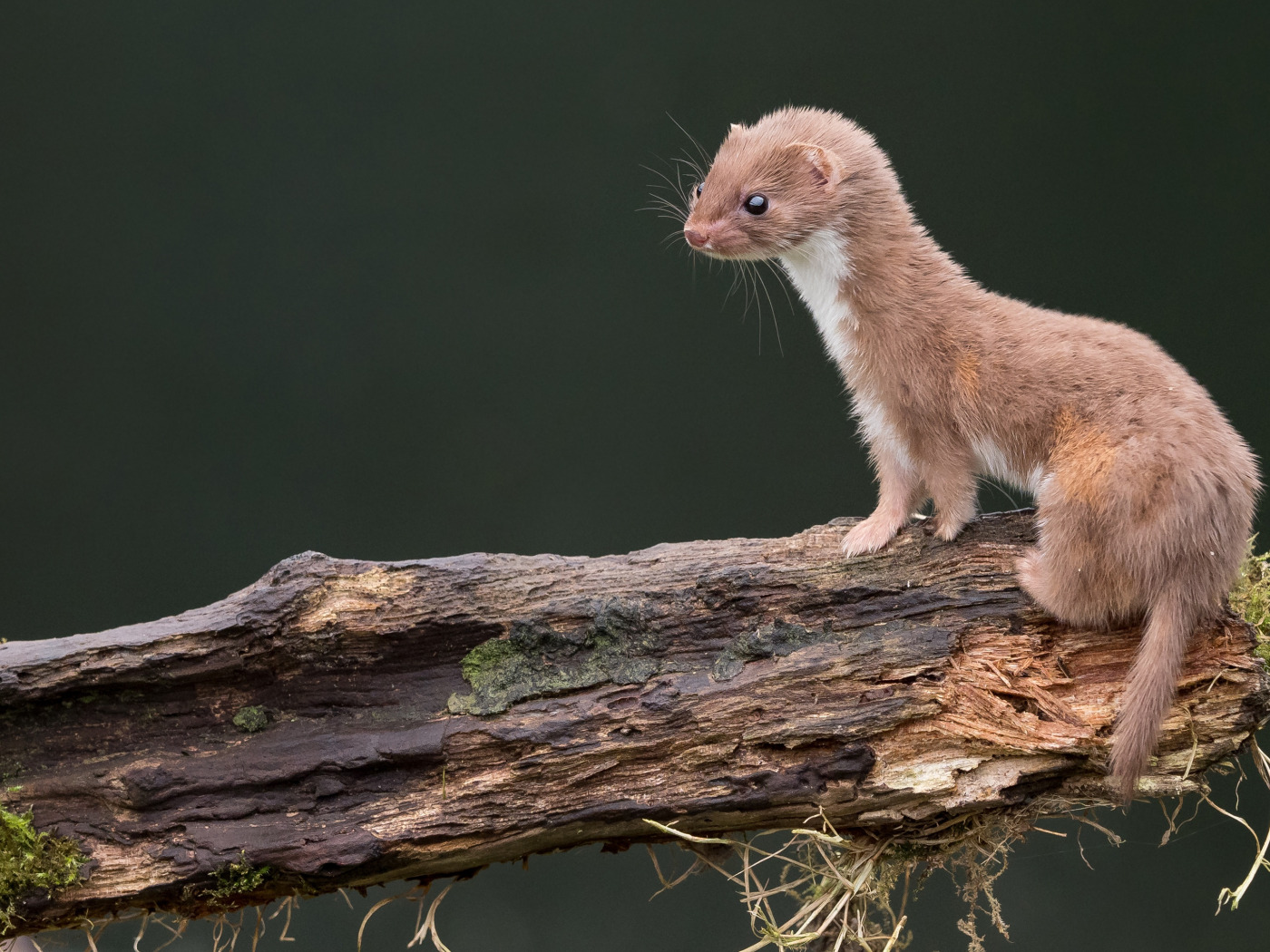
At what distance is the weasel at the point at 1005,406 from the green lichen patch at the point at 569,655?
0.71 metres

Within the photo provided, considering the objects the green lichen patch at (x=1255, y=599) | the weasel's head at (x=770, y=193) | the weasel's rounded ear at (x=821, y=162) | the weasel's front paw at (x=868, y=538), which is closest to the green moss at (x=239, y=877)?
the weasel's front paw at (x=868, y=538)

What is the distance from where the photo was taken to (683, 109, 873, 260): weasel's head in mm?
3383

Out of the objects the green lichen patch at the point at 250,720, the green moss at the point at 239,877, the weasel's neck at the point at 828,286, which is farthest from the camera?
the weasel's neck at the point at 828,286

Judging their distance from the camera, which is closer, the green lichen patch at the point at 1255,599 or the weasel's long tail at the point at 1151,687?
the weasel's long tail at the point at 1151,687

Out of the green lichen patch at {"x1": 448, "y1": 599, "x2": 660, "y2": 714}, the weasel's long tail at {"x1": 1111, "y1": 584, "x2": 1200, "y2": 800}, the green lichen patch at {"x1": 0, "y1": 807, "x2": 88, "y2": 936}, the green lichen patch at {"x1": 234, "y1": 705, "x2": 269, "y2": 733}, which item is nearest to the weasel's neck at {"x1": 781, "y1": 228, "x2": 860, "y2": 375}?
the green lichen patch at {"x1": 448, "y1": 599, "x2": 660, "y2": 714}

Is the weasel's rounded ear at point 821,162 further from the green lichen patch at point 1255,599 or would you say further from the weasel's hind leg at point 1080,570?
the green lichen patch at point 1255,599

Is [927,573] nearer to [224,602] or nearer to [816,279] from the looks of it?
[816,279]

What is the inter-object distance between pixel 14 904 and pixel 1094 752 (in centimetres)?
296

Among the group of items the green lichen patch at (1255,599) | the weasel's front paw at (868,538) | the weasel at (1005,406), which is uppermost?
the weasel at (1005,406)

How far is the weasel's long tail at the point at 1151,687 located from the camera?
306cm

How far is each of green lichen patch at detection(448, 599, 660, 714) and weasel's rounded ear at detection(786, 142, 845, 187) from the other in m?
1.36

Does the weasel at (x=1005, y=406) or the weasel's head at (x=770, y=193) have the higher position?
the weasel's head at (x=770, y=193)

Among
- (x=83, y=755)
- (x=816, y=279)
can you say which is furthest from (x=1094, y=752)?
(x=83, y=755)

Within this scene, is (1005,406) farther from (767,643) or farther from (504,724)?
(504,724)
